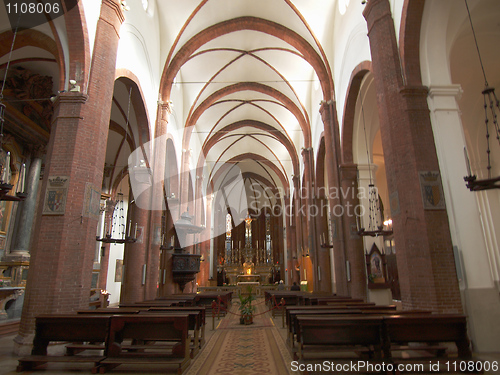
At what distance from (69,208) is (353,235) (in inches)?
323

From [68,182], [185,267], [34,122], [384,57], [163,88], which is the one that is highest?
[163,88]

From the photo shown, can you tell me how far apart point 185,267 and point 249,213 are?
21.6 meters

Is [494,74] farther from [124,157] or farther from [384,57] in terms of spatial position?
[124,157]

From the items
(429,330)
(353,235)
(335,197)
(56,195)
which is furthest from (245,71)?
(429,330)

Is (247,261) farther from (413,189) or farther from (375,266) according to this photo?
(413,189)

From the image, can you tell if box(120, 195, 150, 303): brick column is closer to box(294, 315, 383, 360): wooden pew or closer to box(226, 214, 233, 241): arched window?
box(294, 315, 383, 360): wooden pew

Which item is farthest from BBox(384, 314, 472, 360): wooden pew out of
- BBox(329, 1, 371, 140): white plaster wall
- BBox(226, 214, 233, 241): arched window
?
BBox(226, 214, 233, 241): arched window

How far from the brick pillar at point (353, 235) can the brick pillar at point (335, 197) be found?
25 centimetres

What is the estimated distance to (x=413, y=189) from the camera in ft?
20.5

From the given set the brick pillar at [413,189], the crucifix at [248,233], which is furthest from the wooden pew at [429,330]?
the crucifix at [248,233]

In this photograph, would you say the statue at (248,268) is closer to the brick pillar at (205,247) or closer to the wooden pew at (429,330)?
the brick pillar at (205,247)

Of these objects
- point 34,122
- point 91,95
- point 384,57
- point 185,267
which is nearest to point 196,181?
point 185,267

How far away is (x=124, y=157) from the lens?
1753 cm

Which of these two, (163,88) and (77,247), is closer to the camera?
(77,247)
